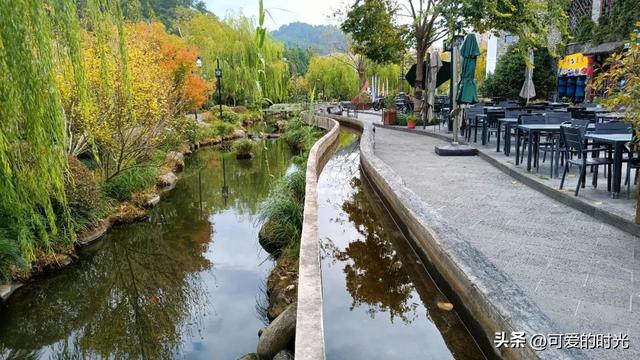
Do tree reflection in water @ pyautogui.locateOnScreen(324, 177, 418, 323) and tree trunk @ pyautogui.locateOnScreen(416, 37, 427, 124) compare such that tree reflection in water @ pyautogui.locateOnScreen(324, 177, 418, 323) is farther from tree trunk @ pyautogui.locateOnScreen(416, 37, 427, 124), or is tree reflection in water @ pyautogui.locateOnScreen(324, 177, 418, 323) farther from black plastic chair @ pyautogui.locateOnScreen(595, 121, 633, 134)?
tree trunk @ pyautogui.locateOnScreen(416, 37, 427, 124)

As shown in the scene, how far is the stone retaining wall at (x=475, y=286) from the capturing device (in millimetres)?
2756

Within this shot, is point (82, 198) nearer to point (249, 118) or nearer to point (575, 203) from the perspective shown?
point (575, 203)

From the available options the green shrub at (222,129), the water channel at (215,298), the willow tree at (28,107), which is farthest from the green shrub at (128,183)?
the green shrub at (222,129)

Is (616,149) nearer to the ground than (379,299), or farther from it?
farther from it

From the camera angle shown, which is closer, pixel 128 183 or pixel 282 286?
pixel 282 286

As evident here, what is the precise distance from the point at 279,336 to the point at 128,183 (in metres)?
6.55

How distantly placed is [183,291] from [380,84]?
40.1m

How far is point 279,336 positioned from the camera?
3.93m

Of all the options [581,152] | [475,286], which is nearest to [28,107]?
[475,286]

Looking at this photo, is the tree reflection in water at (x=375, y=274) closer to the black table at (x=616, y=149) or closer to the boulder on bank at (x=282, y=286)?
the boulder on bank at (x=282, y=286)

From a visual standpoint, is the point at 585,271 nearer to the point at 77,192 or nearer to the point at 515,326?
the point at 515,326

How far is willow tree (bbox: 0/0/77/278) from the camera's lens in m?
2.83

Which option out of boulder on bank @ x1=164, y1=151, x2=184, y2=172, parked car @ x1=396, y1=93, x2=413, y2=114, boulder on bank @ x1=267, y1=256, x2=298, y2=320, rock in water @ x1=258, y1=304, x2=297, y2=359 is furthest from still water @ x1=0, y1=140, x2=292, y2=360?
parked car @ x1=396, y1=93, x2=413, y2=114

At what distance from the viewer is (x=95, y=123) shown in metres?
8.23
